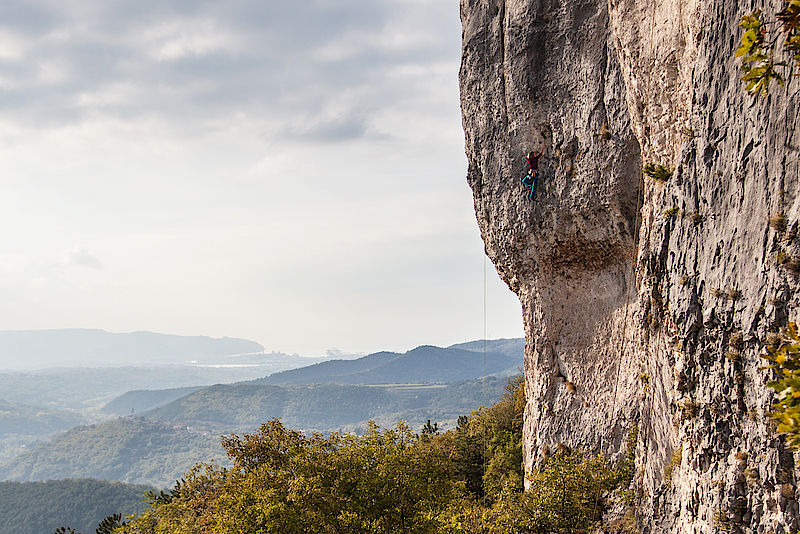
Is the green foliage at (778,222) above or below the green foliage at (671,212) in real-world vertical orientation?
below

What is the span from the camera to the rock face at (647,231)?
392 inches

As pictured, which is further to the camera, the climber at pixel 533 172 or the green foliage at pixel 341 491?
the climber at pixel 533 172

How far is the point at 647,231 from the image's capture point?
1595 centimetres

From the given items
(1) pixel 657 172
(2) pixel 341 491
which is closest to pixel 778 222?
(1) pixel 657 172

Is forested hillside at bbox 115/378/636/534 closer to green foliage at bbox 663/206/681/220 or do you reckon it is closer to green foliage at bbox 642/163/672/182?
green foliage at bbox 663/206/681/220

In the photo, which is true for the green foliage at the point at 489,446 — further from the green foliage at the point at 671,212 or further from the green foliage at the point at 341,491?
the green foliage at the point at 671,212

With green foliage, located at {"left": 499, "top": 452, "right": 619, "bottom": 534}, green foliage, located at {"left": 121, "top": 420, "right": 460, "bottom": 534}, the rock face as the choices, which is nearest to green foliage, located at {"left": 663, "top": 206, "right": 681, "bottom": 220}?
the rock face

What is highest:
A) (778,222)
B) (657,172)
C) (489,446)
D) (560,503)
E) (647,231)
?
(657,172)

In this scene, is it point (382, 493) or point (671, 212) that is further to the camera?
point (382, 493)

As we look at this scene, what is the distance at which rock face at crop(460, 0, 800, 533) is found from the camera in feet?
32.7

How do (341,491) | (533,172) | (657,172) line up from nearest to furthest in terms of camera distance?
(657,172) → (341,491) → (533,172)

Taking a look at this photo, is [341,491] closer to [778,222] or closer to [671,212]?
[671,212]

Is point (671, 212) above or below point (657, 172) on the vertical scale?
below

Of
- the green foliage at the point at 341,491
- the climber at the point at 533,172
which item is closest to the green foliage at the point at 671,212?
the climber at the point at 533,172
